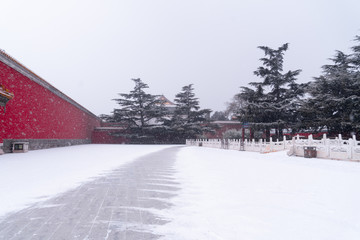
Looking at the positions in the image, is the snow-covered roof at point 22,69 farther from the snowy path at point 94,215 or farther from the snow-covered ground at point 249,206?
the snowy path at point 94,215

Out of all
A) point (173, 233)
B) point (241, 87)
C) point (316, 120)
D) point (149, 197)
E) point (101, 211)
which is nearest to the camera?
point (173, 233)

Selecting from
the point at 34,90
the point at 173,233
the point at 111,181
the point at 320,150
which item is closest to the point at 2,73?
the point at 34,90

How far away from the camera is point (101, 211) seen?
3.21 m

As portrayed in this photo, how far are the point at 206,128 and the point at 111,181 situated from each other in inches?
1443

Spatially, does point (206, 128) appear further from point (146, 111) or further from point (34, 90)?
point (34, 90)

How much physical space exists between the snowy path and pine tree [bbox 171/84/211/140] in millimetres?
36190

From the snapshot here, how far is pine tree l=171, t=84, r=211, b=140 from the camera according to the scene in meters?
41.1

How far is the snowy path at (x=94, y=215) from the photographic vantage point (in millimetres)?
2457

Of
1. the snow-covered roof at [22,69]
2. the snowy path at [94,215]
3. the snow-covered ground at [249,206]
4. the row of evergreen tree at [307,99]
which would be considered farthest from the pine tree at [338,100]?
the snow-covered roof at [22,69]

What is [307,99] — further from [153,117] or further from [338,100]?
[153,117]

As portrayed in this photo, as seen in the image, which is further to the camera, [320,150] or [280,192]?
[320,150]

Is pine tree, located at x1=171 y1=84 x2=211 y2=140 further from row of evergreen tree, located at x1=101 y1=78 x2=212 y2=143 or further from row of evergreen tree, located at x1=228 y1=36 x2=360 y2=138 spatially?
row of evergreen tree, located at x1=228 y1=36 x2=360 y2=138

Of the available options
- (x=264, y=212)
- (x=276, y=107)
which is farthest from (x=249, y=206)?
(x=276, y=107)

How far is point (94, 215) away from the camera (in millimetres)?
3029
